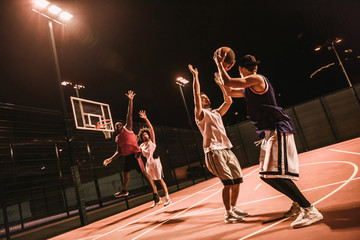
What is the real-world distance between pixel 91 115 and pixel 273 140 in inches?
299

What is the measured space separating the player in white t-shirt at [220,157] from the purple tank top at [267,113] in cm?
78

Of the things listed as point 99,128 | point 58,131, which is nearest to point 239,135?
point 99,128

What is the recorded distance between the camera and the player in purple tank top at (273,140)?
2201mm

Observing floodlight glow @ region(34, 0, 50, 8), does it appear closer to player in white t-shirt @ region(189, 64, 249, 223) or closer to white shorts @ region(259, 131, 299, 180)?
player in white t-shirt @ region(189, 64, 249, 223)

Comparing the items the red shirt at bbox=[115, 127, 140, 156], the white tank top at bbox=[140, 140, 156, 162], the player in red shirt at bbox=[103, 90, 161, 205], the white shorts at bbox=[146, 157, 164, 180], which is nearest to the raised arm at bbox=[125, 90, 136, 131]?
the player in red shirt at bbox=[103, 90, 161, 205]

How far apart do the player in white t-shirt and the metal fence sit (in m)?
5.06

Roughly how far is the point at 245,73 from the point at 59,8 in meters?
6.84

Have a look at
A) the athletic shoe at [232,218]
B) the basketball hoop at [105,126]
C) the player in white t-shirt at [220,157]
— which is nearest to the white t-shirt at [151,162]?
the basketball hoop at [105,126]

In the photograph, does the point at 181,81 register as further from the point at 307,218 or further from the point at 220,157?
the point at 307,218

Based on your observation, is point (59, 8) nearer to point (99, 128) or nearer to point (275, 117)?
point (99, 128)

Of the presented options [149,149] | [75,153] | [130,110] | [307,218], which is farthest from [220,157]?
[75,153]

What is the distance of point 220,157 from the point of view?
3.07 m

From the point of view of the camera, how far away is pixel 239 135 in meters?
15.1

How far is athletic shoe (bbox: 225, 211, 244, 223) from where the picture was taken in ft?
9.29
